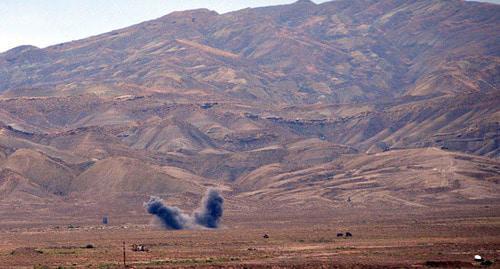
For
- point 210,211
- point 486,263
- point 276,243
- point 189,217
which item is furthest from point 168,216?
point 486,263

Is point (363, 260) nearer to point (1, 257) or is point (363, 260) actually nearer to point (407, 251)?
point (407, 251)

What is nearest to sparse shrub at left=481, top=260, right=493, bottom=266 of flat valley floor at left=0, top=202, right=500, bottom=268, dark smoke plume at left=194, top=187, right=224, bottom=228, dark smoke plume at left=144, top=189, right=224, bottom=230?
flat valley floor at left=0, top=202, right=500, bottom=268

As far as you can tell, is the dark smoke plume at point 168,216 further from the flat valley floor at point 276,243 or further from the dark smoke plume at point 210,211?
the flat valley floor at point 276,243

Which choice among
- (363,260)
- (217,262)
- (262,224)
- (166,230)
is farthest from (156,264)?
→ (262,224)

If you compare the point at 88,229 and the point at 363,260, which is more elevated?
the point at 363,260

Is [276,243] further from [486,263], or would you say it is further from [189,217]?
[189,217]

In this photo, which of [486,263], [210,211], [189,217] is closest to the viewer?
[486,263]

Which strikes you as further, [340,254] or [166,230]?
[166,230]

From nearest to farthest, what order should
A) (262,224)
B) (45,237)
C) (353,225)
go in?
(45,237) < (353,225) < (262,224)
